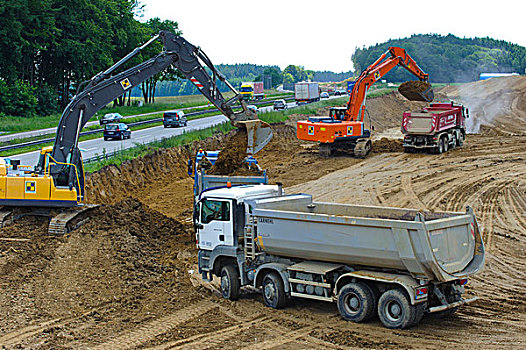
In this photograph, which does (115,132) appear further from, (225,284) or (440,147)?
(225,284)

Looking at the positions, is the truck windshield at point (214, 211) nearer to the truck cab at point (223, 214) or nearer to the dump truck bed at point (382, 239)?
the truck cab at point (223, 214)

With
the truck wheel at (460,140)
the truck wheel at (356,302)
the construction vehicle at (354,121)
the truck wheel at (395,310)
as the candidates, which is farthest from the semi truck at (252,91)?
the truck wheel at (395,310)

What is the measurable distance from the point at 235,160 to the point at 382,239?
11537 mm

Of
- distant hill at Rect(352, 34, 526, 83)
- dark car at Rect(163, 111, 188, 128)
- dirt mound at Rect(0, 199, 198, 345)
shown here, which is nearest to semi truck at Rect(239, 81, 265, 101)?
distant hill at Rect(352, 34, 526, 83)

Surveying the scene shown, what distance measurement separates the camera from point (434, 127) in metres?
36.0

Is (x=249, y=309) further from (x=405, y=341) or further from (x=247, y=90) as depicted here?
(x=247, y=90)

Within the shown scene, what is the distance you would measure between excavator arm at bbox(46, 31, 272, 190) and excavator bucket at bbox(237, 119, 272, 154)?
97 cm

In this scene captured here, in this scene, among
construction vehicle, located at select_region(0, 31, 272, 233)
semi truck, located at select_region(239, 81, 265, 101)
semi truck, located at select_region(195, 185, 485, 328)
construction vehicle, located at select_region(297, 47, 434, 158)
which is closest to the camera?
semi truck, located at select_region(195, 185, 485, 328)

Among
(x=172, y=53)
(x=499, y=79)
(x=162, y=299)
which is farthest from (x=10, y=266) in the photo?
(x=499, y=79)

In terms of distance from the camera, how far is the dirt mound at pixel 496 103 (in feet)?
176

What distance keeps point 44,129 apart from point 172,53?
40264 mm

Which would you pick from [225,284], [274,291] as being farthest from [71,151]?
[274,291]

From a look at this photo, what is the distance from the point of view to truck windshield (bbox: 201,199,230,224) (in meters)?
15.1

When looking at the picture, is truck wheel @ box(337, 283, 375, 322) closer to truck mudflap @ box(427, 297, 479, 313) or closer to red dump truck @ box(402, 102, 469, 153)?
truck mudflap @ box(427, 297, 479, 313)
